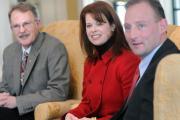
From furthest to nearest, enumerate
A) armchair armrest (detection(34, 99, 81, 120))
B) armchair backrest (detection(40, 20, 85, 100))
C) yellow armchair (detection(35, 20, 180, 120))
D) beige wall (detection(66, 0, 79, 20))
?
beige wall (detection(66, 0, 79, 20)) < armchair backrest (detection(40, 20, 85, 100)) < yellow armchair (detection(35, 20, 180, 120)) < armchair armrest (detection(34, 99, 81, 120))

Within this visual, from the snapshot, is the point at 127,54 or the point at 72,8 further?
the point at 72,8

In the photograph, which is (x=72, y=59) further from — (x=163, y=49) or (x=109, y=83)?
(x=163, y=49)

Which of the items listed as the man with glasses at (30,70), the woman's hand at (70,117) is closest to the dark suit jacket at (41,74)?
the man with glasses at (30,70)

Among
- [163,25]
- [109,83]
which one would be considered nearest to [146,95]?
[163,25]

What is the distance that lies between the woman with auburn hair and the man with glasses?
360 mm

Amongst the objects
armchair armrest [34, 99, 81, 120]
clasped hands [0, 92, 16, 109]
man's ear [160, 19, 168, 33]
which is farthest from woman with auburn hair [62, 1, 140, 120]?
clasped hands [0, 92, 16, 109]

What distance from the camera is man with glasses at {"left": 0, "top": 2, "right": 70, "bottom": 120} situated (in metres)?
1.89

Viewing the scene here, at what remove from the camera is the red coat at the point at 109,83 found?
1441 mm

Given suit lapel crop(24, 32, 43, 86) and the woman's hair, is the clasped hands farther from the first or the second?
the woman's hair

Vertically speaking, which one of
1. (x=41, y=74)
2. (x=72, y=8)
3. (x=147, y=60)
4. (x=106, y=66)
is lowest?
(x=41, y=74)

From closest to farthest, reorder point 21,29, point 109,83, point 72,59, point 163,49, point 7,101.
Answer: point 163,49, point 109,83, point 7,101, point 21,29, point 72,59

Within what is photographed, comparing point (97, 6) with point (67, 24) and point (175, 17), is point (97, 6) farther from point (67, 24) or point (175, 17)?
point (175, 17)

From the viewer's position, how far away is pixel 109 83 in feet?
4.91

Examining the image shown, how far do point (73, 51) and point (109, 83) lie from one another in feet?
2.61
